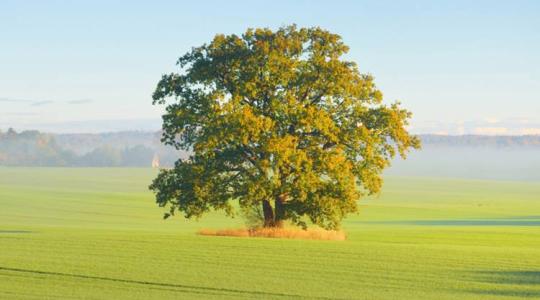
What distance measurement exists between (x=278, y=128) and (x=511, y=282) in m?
14.4

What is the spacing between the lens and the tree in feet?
119

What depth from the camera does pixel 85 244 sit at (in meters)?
32.2

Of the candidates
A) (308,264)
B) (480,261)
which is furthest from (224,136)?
(480,261)

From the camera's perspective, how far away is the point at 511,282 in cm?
2475

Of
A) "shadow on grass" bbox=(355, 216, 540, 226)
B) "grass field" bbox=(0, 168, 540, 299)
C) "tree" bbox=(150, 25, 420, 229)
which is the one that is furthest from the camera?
"shadow on grass" bbox=(355, 216, 540, 226)

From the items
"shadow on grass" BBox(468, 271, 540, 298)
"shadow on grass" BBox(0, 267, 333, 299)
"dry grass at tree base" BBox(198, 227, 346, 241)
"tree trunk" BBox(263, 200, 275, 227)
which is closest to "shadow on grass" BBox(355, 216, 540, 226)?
"tree trunk" BBox(263, 200, 275, 227)

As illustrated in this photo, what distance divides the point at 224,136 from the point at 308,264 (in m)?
9.48

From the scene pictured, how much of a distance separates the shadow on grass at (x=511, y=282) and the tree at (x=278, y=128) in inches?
435

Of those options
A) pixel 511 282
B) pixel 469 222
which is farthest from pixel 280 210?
pixel 469 222

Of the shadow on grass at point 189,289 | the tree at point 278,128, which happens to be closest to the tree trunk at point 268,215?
the tree at point 278,128

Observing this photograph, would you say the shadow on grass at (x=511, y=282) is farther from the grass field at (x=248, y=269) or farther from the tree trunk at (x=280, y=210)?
the tree trunk at (x=280, y=210)

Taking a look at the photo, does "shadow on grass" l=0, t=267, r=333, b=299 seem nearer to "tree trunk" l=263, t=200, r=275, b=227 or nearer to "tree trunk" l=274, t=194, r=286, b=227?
"tree trunk" l=274, t=194, r=286, b=227

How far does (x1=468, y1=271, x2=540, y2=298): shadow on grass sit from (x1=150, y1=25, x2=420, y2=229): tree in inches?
435

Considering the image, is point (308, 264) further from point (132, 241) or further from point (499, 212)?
point (499, 212)
